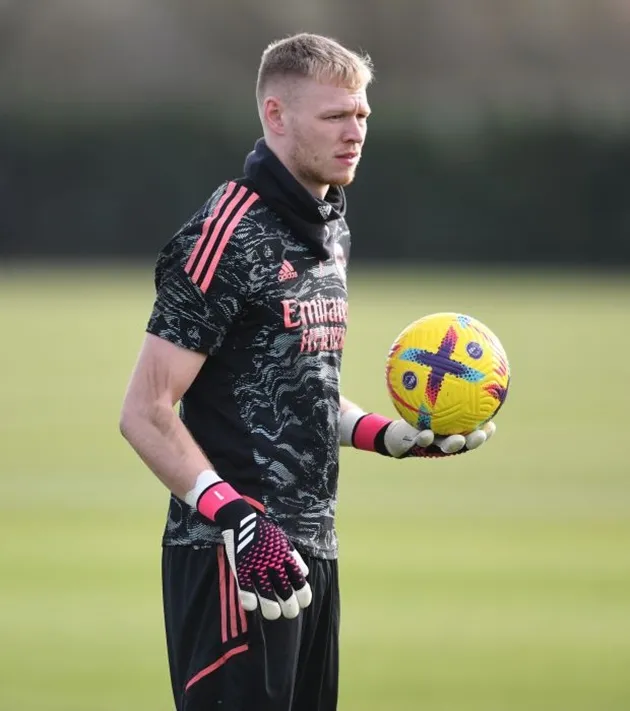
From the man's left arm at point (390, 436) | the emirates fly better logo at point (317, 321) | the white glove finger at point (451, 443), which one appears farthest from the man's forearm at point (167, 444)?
the white glove finger at point (451, 443)

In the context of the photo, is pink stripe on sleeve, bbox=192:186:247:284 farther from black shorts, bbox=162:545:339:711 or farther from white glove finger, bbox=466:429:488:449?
white glove finger, bbox=466:429:488:449

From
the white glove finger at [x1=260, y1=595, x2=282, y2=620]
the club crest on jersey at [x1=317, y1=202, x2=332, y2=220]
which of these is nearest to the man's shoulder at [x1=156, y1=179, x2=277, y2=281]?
the club crest on jersey at [x1=317, y1=202, x2=332, y2=220]

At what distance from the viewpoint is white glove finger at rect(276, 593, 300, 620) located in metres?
3.98

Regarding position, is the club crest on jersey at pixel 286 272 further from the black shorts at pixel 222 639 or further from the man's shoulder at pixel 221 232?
the black shorts at pixel 222 639

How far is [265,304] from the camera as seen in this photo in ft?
13.6

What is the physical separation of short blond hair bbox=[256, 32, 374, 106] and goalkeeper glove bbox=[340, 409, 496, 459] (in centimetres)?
102

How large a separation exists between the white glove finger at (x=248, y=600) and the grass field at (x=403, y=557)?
2.57 metres

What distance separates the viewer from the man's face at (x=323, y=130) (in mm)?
4242

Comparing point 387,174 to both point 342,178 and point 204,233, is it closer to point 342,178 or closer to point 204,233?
point 342,178

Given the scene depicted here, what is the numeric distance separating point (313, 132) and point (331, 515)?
41.7 inches

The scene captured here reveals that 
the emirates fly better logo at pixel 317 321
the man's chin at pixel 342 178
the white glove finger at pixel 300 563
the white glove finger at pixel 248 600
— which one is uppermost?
the man's chin at pixel 342 178

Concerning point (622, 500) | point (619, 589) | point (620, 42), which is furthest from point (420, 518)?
point (620, 42)

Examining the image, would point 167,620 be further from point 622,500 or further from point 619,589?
point 622,500

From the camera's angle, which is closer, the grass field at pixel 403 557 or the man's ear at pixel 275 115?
the man's ear at pixel 275 115
